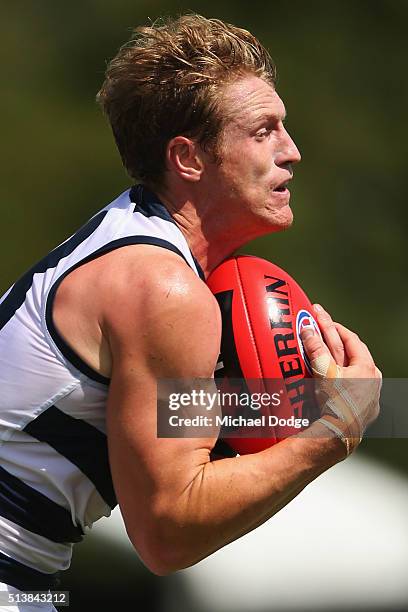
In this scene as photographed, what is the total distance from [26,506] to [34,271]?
1.69 feet

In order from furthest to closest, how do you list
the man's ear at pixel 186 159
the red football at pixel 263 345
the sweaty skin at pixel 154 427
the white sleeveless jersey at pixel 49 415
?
the man's ear at pixel 186 159 → the red football at pixel 263 345 → the white sleeveless jersey at pixel 49 415 → the sweaty skin at pixel 154 427

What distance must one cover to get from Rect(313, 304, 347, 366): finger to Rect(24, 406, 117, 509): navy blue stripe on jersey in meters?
0.58

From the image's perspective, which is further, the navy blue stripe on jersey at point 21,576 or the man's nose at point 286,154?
the man's nose at point 286,154

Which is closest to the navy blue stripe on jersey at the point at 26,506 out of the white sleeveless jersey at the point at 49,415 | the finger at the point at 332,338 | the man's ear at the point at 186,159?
the white sleeveless jersey at the point at 49,415

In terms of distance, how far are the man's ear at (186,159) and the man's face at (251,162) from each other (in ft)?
0.12

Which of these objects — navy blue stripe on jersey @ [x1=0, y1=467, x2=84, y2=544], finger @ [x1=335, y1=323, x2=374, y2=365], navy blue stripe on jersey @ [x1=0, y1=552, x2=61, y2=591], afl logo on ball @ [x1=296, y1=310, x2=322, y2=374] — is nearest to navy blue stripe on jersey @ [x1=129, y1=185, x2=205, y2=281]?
afl logo on ball @ [x1=296, y1=310, x2=322, y2=374]

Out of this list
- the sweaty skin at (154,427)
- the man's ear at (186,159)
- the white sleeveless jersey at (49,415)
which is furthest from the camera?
the man's ear at (186,159)

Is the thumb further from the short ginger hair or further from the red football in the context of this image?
the short ginger hair

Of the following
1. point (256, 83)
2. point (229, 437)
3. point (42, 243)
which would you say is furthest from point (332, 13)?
point (229, 437)

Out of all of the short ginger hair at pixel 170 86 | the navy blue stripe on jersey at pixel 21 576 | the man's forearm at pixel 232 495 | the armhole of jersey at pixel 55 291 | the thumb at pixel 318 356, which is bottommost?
the navy blue stripe on jersey at pixel 21 576

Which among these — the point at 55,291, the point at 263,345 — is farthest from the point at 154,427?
the point at 263,345

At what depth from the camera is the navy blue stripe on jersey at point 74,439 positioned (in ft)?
7.41

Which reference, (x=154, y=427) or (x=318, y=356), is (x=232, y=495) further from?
(x=318, y=356)

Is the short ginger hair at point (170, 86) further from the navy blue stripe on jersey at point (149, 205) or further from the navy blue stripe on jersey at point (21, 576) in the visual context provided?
the navy blue stripe on jersey at point (21, 576)
